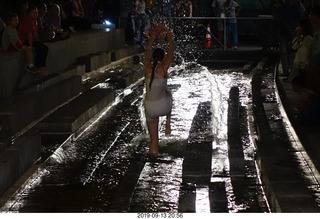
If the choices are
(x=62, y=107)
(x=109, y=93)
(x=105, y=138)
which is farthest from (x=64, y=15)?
(x=105, y=138)

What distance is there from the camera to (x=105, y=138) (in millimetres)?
13477

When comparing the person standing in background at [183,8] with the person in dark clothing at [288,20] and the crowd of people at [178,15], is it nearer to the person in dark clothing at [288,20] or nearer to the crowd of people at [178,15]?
the crowd of people at [178,15]

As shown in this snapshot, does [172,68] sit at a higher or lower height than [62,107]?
lower

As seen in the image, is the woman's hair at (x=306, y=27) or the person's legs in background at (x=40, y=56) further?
the person's legs in background at (x=40, y=56)

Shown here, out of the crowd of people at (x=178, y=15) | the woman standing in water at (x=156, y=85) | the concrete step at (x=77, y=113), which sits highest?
the woman standing in water at (x=156, y=85)

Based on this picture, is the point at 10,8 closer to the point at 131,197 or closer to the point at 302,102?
the point at 302,102

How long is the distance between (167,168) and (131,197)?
1.55m

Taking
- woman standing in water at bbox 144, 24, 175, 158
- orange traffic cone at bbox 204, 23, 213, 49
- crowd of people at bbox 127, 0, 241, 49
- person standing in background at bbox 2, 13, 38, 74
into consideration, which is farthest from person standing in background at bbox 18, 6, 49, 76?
orange traffic cone at bbox 204, 23, 213, 49

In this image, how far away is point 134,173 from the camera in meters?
11.0

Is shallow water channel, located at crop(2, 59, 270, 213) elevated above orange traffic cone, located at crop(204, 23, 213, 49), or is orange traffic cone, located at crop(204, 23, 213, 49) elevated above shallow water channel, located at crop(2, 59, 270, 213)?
shallow water channel, located at crop(2, 59, 270, 213)

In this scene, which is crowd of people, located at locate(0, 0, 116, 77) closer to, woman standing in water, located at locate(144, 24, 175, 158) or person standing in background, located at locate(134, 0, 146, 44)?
person standing in background, located at locate(134, 0, 146, 44)

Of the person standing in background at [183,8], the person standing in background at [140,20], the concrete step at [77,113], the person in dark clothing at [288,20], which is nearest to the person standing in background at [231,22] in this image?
the person standing in background at [183,8]

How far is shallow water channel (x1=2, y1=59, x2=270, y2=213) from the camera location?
9.48 m

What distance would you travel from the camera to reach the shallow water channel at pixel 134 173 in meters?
9.48
